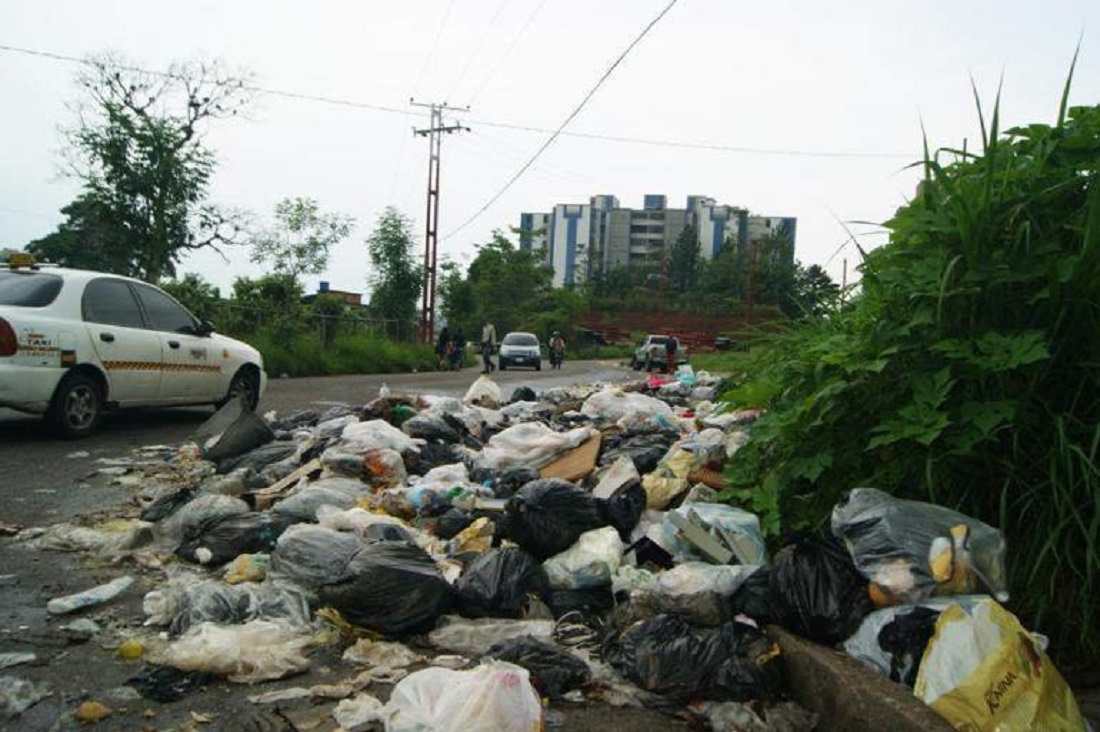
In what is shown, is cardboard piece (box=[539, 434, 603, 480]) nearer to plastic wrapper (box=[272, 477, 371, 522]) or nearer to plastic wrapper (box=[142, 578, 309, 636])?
plastic wrapper (box=[272, 477, 371, 522])

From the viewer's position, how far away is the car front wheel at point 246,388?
9.32m

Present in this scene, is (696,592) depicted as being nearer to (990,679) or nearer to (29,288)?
(990,679)

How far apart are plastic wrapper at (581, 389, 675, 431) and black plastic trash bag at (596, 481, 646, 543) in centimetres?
234

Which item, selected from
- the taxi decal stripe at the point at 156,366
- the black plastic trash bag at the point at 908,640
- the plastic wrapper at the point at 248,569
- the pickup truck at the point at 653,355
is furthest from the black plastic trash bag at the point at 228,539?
the pickup truck at the point at 653,355

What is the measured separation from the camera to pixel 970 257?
314cm

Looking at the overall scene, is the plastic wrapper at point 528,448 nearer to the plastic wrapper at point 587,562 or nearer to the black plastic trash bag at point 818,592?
the plastic wrapper at point 587,562

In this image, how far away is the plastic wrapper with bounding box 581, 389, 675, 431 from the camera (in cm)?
688

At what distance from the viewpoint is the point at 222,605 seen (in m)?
3.31

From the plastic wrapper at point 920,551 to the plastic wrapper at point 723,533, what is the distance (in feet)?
1.75

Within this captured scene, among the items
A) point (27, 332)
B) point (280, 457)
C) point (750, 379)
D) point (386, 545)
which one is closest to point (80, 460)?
point (27, 332)

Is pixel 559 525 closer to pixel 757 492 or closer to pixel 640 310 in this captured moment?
pixel 757 492

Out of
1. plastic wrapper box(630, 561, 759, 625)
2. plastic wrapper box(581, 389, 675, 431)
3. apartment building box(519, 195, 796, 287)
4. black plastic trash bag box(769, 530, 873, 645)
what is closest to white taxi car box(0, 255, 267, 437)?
plastic wrapper box(581, 389, 675, 431)

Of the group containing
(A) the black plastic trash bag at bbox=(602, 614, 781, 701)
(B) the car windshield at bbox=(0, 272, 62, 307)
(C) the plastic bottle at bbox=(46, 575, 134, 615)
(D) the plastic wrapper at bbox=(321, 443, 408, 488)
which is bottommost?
(C) the plastic bottle at bbox=(46, 575, 134, 615)

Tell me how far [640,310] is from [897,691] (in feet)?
200
